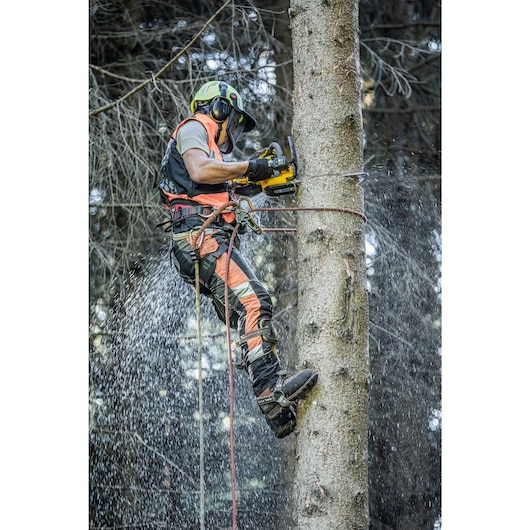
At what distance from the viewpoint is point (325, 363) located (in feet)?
8.18

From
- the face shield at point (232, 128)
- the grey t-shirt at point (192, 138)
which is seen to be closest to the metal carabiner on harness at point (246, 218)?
the grey t-shirt at point (192, 138)

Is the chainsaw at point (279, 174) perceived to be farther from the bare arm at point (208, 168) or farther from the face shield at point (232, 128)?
the face shield at point (232, 128)

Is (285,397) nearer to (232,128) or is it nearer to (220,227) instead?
(220,227)

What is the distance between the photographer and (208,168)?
286 cm

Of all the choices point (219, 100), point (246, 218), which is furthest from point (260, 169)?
point (219, 100)

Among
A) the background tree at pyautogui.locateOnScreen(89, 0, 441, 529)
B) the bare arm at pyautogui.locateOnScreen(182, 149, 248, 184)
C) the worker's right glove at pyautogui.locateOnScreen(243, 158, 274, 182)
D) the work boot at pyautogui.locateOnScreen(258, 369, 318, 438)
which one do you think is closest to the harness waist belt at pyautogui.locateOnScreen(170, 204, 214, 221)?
the bare arm at pyautogui.locateOnScreen(182, 149, 248, 184)

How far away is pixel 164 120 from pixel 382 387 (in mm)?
2144

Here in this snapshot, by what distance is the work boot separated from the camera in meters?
2.49

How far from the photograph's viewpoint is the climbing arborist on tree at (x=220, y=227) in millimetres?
2752

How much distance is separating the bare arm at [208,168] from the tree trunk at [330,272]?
10.8 inches

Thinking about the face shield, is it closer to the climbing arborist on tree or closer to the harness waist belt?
the climbing arborist on tree

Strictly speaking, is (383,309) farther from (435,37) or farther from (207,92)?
(207,92)
